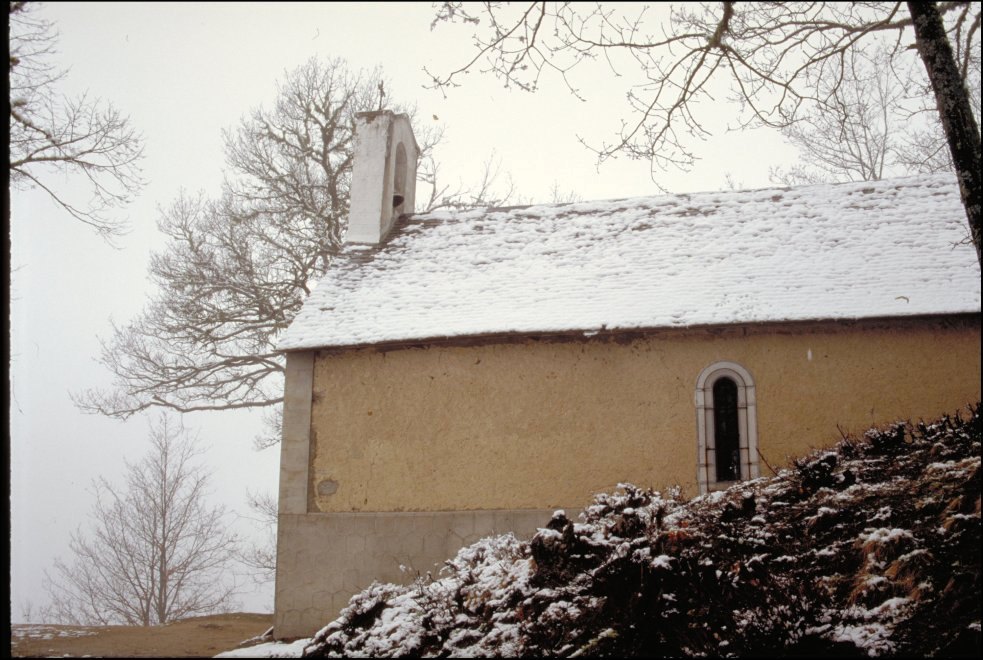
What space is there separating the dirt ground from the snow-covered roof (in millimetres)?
4130

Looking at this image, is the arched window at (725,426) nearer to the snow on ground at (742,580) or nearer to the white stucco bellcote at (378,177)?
the snow on ground at (742,580)

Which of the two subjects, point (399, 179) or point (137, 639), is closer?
point (137, 639)

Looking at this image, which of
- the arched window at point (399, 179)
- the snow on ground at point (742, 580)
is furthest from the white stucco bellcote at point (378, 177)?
the snow on ground at point (742, 580)

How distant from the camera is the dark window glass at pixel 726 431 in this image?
37.0ft

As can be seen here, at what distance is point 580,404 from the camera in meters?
11.5

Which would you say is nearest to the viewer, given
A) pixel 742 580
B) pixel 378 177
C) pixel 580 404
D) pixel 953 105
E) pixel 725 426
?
pixel 742 580

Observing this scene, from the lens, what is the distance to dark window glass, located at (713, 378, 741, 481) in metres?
11.3

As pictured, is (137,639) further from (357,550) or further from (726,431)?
(726,431)

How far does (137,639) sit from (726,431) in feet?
27.1

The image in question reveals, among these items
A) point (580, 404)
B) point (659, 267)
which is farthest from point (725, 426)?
point (659, 267)

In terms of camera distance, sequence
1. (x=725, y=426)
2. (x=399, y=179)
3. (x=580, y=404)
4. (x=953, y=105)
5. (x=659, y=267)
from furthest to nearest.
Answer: (x=399, y=179) < (x=659, y=267) < (x=580, y=404) < (x=725, y=426) < (x=953, y=105)

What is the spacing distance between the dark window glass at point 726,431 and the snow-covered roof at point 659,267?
1.03 m

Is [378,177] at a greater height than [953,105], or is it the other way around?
[378,177]

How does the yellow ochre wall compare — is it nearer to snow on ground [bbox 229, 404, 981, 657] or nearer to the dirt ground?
the dirt ground
